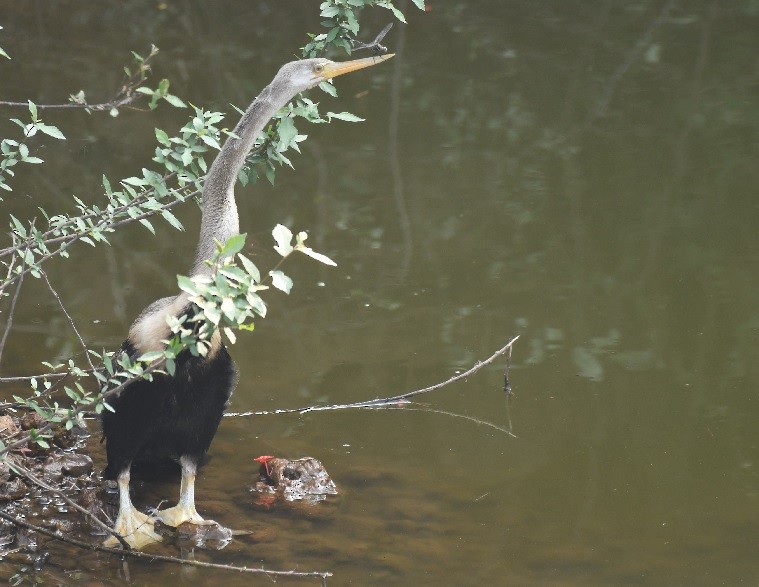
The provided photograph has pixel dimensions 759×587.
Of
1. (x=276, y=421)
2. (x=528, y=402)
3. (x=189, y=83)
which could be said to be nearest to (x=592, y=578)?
(x=528, y=402)

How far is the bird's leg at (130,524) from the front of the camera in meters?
3.58

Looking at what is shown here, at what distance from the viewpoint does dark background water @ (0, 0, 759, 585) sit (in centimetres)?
376

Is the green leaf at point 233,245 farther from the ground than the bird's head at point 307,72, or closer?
closer

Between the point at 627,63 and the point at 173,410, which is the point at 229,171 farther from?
the point at 627,63

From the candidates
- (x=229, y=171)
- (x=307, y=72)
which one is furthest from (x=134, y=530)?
(x=307, y=72)

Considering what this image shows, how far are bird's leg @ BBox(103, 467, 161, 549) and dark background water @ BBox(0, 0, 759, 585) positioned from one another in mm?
141

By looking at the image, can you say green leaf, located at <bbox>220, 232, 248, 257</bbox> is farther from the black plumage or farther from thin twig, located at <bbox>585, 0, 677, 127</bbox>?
thin twig, located at <bbox>585, 0, 677, 127</bbox>

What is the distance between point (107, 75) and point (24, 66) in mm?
851

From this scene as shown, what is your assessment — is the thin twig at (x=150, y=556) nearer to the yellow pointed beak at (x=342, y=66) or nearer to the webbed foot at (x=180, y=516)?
the webbed foot at (x=180, y=516)

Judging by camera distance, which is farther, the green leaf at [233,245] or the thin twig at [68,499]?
the thin twig at [68,499]

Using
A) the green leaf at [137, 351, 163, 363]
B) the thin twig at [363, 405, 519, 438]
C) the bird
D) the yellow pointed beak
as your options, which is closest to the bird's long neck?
the bird

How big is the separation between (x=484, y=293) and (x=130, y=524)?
248 cm

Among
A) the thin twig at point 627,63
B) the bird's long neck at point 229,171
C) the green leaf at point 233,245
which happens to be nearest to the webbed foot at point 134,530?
the bird's long neck at point 229,171

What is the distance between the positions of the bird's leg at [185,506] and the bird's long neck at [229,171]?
0.77 meters
